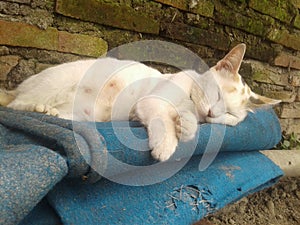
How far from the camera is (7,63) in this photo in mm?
1729

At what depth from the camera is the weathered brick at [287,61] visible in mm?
2988

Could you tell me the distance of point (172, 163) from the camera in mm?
1179

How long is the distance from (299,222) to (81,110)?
165 cm

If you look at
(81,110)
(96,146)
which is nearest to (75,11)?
(81,110)

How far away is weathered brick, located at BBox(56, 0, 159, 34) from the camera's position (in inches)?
72.1

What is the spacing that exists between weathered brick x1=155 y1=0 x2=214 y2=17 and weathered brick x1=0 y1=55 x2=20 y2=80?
975mm

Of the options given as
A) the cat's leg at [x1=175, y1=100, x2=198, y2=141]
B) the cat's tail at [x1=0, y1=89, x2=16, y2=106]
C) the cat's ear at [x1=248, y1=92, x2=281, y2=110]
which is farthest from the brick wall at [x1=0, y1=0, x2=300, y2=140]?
the cat's leg at [x1=175, y1=100, x2=198, y2=141]

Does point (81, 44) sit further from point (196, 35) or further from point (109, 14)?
point (196, 35)

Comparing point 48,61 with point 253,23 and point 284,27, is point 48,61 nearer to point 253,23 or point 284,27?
point 253,23

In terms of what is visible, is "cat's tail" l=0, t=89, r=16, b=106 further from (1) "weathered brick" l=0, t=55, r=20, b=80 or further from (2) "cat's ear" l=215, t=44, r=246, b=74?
(2) "cat's ear" l=215, t=44, r=246, b=74

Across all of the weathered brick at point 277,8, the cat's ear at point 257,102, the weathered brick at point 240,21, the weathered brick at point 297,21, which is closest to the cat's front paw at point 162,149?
the cat's ear at point 257,102

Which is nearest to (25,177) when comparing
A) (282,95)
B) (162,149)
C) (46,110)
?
(162,149)

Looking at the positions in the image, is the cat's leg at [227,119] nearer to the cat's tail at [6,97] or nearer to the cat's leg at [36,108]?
the cat's leg at [36,108]

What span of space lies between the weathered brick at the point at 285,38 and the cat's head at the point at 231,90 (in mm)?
1547
